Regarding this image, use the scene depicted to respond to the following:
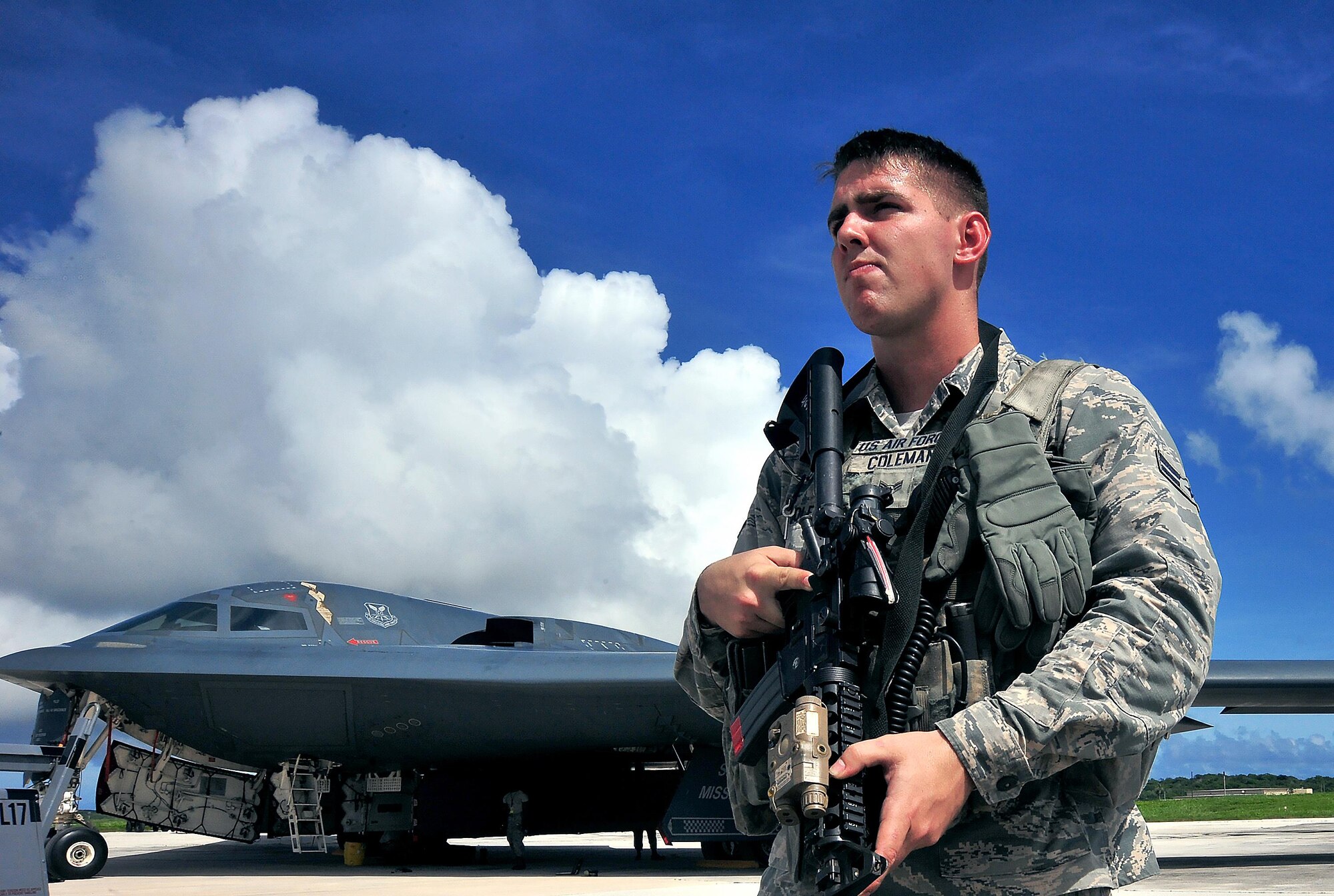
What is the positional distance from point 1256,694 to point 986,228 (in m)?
16.4

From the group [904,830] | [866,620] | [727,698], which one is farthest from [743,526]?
[904,830]

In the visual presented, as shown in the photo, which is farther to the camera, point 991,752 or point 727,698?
point 727,698

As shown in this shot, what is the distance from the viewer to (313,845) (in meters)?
19.0

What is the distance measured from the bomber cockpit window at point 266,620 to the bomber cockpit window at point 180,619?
298mm

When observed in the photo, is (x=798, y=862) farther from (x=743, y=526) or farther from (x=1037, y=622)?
(x=743, y=526)

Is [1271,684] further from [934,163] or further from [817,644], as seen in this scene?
[817,644]

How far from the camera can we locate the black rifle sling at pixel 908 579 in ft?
6.87

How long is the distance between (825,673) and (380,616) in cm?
1358

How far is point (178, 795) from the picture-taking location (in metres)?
14.1

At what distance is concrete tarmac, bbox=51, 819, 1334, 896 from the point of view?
33.9 ft

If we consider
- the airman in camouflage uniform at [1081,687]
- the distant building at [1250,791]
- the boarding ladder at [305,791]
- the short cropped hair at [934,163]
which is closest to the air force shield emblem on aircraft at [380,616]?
the boarding ladder at [305,791]

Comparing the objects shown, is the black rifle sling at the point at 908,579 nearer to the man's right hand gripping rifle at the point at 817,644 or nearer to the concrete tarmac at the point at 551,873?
the man's right hand gripping rifle at the point at 817,644

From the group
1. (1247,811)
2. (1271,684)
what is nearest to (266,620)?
(1271,684)

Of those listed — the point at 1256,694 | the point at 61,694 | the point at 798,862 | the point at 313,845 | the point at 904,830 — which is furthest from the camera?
the point at 313,845
